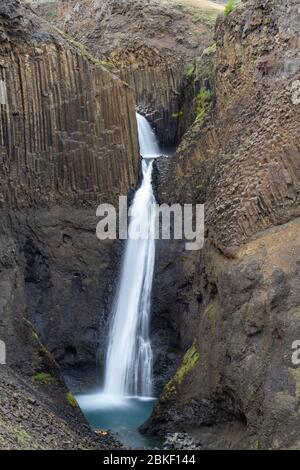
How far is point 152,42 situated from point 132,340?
1717 centimetres

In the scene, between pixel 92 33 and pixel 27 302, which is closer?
pixel 27 302

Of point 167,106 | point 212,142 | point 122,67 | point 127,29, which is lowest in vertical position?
point 212,142

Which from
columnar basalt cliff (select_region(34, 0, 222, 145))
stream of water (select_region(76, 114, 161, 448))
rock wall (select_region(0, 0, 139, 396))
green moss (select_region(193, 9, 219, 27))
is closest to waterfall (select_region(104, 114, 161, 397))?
stream of water (select_region(76, 114, 161, 448))

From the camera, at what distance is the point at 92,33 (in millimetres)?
38844

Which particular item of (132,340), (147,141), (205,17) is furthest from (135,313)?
(205,17)

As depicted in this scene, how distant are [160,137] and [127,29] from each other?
787cm

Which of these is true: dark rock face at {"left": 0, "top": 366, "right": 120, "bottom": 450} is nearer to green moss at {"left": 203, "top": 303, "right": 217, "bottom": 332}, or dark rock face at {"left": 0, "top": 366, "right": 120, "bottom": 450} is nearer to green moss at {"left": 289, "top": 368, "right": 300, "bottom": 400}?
green moss at {"left": 203, "top": 303, "right": 217, "bottom": 332}

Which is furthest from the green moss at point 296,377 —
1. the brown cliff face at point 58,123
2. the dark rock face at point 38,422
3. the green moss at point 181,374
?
the brown cliff face at point 58,123

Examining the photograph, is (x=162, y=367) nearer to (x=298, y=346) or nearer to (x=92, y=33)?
(x=298, y=346)

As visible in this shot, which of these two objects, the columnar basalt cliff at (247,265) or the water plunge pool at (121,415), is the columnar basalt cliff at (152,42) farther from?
the water plunge pool at (121,415)

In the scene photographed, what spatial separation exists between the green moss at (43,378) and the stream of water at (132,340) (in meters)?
1.66

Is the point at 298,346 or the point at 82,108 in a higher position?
the point at 82,108

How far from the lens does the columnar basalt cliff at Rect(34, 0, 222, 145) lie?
3416 centimetres

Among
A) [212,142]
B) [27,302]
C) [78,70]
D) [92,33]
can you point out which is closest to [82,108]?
[78,70]
